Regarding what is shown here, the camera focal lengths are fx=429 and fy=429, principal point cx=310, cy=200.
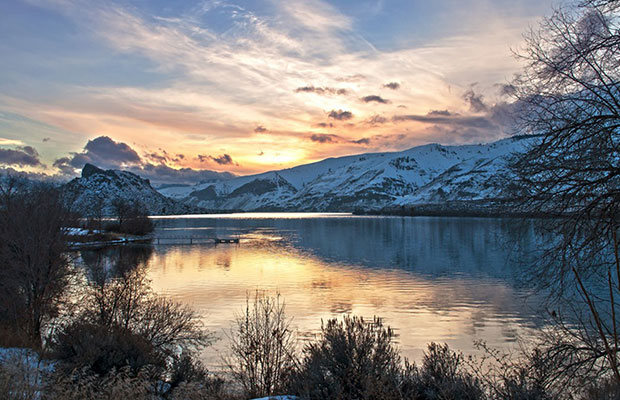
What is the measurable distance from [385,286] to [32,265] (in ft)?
96.4

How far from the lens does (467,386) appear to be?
38.1ft

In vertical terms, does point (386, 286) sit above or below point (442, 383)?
below

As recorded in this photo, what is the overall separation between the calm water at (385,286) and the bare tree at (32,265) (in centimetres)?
905

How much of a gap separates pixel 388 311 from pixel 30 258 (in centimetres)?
2294

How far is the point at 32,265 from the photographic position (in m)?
23.2

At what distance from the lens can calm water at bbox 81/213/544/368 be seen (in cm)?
2542

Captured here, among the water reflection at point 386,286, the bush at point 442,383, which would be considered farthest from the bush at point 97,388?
the water reflection at point 386,286

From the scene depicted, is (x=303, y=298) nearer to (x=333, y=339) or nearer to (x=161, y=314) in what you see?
(x=161, y=314)

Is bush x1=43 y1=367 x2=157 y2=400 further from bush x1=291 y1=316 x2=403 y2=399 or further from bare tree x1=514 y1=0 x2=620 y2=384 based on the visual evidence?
bare tree x1=514 y1=0 x2=620 y2=384

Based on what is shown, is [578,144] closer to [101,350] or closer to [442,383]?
[442,383]

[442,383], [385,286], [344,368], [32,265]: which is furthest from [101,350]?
[385,286]

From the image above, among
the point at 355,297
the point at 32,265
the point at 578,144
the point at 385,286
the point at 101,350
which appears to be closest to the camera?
the point at 578,144

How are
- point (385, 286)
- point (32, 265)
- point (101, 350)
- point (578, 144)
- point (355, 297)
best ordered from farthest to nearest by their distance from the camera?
point (385, 286) < point (355, 297) < point (32, 265) < point (101, 350) < point (578, 144)

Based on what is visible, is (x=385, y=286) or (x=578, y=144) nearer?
(x=578, y=144)
